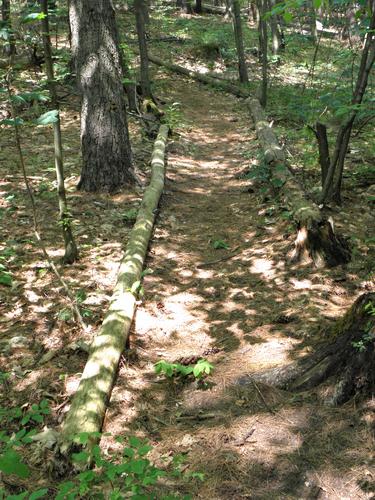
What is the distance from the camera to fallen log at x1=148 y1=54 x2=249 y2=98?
50.6 feet

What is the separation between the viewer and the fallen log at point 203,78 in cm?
1543

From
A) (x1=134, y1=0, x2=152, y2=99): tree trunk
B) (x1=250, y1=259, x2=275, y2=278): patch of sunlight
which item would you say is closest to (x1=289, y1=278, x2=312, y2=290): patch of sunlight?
(x1=250, y1=259, x2=275, y2=278): patch of sunlight

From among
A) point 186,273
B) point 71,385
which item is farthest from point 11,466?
point 186,273

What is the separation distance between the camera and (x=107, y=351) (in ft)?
11.6

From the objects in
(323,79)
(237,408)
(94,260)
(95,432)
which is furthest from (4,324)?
(323,79)

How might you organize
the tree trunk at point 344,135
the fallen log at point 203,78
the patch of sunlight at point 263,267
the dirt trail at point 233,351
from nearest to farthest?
the dirt trail at point 233,351
the patch of sunlight at point 263,267
the tree trunk at point 344,135
the fallen log at point 203,78

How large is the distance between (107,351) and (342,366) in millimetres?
1702

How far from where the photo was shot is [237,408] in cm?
318

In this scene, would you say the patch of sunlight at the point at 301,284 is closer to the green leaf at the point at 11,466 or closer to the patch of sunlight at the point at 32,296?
the patch of sunlight at the point at 32,296

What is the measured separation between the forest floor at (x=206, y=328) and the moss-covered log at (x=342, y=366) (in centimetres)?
10

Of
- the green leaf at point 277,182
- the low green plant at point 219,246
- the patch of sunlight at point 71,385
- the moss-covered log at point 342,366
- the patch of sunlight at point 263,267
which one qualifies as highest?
the moss-covered log at point 342,366

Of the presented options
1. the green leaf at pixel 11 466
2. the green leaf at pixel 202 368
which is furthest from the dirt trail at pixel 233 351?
the green leaf at pixel 11 466

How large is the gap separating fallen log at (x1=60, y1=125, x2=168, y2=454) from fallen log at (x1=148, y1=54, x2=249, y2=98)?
1100cm

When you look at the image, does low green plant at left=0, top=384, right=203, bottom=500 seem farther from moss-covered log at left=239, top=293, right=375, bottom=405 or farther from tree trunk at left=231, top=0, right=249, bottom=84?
tree trunk at left=231, top=0, right=249, bottom=84
